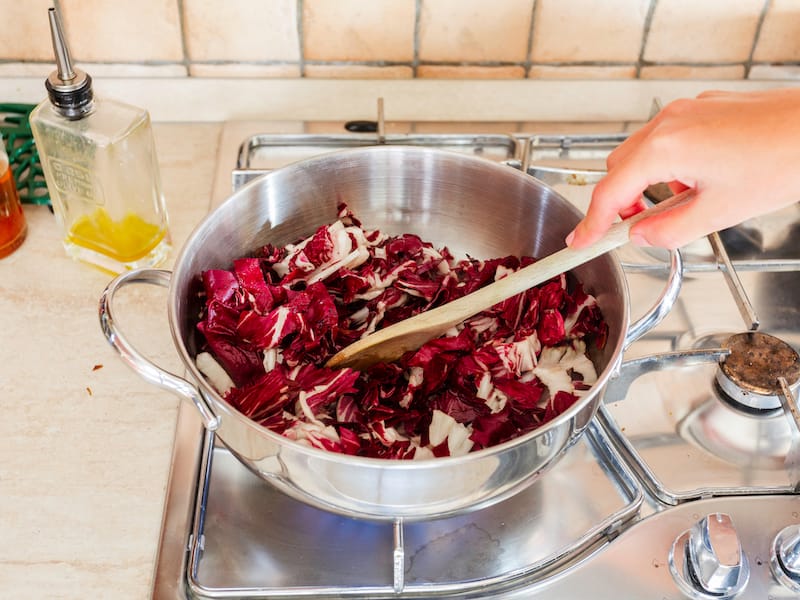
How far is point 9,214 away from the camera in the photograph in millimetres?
1097

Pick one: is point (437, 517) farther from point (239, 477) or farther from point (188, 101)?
point (188, 101)

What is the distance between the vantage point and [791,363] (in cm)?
97

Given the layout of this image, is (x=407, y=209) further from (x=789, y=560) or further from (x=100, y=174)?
(x=789, y=560)

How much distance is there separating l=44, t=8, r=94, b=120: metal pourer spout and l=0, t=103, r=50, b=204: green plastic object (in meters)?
0.22

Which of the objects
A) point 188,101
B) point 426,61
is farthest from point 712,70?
point 188,101

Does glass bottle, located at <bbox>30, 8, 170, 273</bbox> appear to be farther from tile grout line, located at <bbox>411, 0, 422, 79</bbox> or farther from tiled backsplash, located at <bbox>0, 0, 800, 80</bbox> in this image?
tile grout line, located at <bbox>411, 0, 422, 79</bbox>

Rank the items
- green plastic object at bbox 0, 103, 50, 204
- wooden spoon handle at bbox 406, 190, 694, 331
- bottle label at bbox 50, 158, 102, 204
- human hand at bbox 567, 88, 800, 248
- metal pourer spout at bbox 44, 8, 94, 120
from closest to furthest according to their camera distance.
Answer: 1. human hand at bbox 567, 88, 800, 248
2. wooden spoon handle at bbox 406, 190, 694, 331
3. metal pourer spout at bbox 44, 8, 94, 120
4. bottle label at bbox 50, 158, 102, 204
5. green plastic object at bbox 0, 103, 50, 204

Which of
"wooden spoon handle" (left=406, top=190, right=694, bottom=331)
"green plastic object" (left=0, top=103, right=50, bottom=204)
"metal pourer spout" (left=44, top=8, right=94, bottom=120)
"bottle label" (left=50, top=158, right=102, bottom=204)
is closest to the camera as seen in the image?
"wooden spoon handle" (left=406, top=190, right=694, bottom=331)

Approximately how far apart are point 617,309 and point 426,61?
23.9 inches

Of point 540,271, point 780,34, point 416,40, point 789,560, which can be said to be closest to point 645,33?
point 780,34

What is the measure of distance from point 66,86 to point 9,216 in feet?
0.74

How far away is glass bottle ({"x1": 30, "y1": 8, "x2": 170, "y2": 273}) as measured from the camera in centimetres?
103

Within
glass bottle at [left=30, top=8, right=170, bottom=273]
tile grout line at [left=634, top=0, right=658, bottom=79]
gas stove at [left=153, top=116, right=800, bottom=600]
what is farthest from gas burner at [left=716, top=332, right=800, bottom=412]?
glass bottle at [left=30, top=8, right=170, bottom=273]

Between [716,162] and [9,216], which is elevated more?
[716,162]
